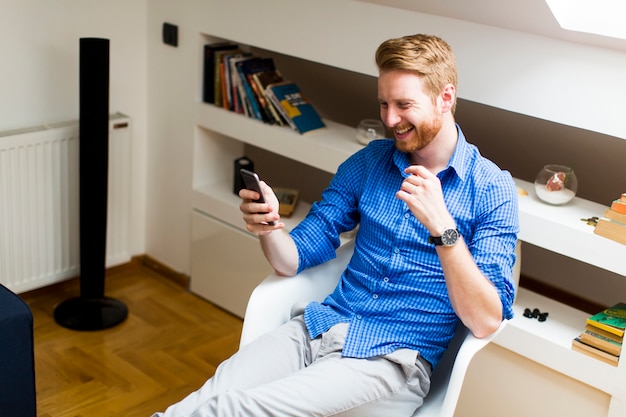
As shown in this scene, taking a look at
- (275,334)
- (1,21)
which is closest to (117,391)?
(275,334)

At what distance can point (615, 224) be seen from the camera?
2.25 meters

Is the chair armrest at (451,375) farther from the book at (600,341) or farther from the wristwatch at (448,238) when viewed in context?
the book at (600,341)

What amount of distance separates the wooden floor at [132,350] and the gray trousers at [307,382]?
900 millimetres

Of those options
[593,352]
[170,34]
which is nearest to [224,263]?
[170,34]

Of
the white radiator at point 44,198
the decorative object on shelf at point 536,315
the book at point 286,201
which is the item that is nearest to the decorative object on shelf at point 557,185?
the decorative object on shelf at point 536,315

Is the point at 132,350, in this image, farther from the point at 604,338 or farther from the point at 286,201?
the point at 604,338

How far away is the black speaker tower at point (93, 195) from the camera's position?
295 cm

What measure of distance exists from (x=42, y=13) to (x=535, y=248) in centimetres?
215

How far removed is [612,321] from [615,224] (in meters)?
0.30

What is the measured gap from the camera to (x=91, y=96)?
2.98 m

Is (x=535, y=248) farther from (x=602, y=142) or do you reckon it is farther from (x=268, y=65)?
(x=268, y=65)

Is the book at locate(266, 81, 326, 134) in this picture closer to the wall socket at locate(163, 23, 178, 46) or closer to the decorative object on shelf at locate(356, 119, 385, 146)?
the decorative object on shelf at locate(356, 119, 385, 146)

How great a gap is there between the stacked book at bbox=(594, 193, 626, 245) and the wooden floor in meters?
1.47

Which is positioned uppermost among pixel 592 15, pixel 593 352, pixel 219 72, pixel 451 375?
pixel 592 15
